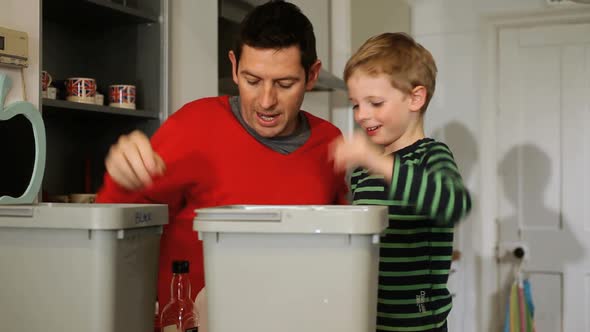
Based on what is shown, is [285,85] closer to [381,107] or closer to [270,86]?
[270,86]

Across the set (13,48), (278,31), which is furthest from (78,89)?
(278,31)

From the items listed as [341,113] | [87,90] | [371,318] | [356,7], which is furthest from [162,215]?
[341,113]

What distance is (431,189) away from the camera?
1.09m

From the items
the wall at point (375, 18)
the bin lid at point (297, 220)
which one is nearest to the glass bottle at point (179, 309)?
the bin lid at point (297, 220)

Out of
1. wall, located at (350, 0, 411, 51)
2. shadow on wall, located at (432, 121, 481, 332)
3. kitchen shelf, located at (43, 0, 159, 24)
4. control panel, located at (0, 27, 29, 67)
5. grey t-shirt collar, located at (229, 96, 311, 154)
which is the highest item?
wall, located at (350, 0, 411, 51)

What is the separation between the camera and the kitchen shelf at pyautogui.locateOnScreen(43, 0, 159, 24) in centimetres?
193

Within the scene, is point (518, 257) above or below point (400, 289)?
below

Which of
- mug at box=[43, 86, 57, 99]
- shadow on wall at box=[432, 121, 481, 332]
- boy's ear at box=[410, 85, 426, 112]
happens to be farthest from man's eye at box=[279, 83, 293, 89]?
shadow on wall at box=[432, 121, 481, 332]

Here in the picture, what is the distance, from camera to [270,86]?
4.53 feet

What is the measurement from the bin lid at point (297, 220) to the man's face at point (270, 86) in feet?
1.40

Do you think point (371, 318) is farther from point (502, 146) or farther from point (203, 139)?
point (502, 146)

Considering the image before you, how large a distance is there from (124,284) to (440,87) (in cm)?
289

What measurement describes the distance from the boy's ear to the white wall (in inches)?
34.5

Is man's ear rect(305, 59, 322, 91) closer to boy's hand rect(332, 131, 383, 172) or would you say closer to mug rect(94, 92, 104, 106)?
boy's hand rect(332, 131, 383, 172)
